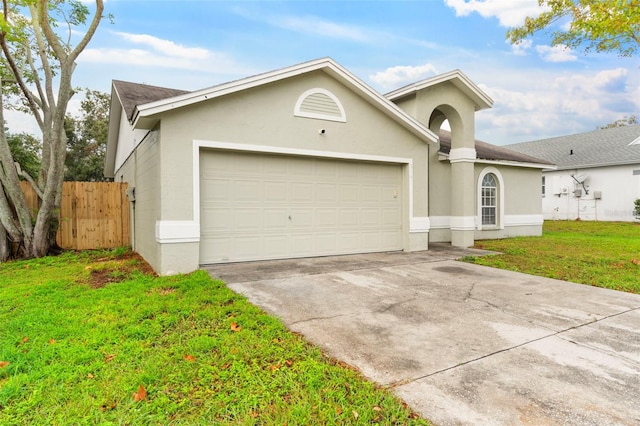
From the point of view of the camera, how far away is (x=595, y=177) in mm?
20531

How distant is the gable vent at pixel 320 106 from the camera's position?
752 cm

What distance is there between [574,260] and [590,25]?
20.1 ft

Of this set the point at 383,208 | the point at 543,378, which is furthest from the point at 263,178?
the point at 543,378

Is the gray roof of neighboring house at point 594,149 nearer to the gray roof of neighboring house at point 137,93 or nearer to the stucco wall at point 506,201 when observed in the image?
the stucco wall at point 506,201

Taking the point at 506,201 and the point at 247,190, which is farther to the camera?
the point at 506,201

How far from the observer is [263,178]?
7.39 metres

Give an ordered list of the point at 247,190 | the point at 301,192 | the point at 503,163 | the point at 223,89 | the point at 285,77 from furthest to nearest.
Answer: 1. the point at 503,163
2. the point at 301,192
3. the point at 247,190
4. the point at 285,77
5. the point at 223,89

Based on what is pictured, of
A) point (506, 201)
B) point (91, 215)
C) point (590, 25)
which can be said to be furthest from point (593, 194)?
point (91, 215)

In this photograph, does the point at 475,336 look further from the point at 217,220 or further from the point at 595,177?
the point at 595,177

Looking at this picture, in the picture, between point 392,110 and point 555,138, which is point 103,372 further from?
point 555,138

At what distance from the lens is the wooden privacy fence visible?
9.65 m

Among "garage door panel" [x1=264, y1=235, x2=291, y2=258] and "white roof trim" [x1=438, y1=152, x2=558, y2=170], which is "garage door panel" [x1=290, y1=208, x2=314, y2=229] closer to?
"garage door panel" [x1=264, y1=235, x2=291, y2=258]

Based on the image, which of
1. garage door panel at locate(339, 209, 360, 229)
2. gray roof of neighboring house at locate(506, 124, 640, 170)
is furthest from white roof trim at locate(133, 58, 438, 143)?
gray roof of neighboring house at locate(506, 124, 640, 170)

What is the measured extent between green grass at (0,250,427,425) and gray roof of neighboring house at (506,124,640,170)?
23.8 meters
